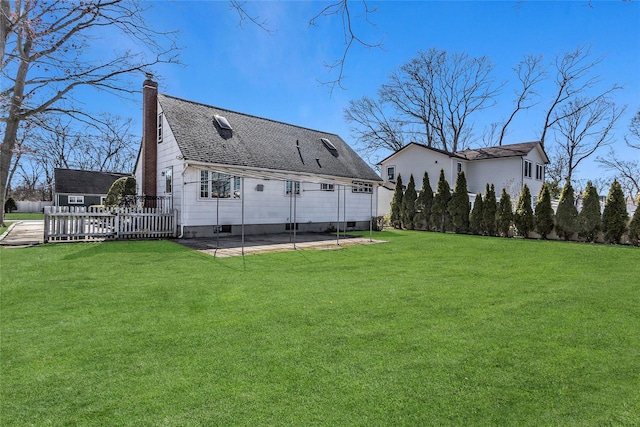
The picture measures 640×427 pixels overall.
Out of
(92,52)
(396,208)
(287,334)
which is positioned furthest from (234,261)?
(396,208)

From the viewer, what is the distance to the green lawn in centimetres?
231

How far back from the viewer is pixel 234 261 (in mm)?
8180

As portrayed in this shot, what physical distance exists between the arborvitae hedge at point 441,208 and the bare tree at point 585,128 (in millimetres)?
20464

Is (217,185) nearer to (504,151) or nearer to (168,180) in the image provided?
(168,180)

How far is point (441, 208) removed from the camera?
59.2 ft

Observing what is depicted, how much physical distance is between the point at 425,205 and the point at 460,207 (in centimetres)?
200

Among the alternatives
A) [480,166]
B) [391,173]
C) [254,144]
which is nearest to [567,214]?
[254,144]

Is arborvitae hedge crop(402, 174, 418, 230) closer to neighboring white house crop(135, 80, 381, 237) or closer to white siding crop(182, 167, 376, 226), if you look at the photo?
white siding crop(182, 167, 376, 226)

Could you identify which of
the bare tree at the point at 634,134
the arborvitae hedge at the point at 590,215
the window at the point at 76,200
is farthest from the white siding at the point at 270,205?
the window at the point at 76,200

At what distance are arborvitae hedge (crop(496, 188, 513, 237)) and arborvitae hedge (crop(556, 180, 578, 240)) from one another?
6.26 feet

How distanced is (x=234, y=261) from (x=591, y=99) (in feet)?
116

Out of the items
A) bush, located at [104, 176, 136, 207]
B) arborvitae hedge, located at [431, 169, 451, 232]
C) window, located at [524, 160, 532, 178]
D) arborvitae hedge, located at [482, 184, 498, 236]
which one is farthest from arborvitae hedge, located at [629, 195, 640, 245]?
bush, located at [104, 176, 136, 207]

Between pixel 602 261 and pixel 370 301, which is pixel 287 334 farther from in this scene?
pixel 602 261

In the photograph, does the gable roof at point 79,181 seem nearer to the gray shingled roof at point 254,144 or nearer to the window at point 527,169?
the gray shingled roof at point 254,144
